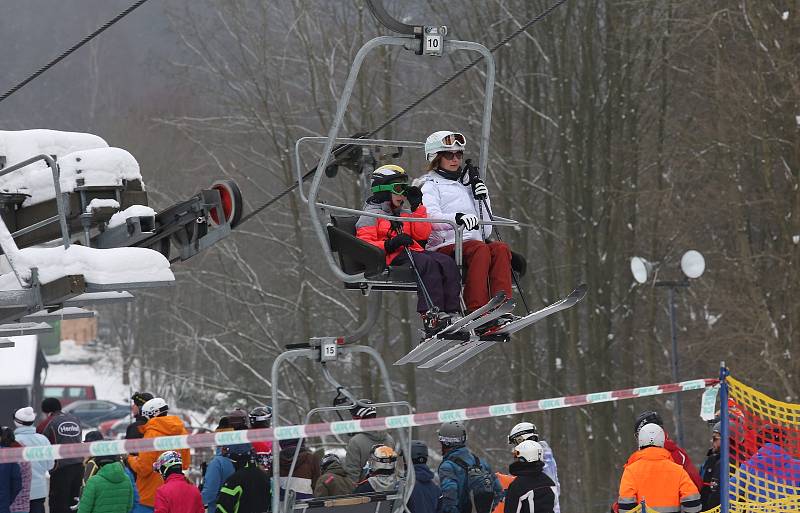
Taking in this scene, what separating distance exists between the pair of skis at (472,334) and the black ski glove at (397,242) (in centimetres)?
60

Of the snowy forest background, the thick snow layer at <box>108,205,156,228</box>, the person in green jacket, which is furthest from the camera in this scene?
the snowy forest background

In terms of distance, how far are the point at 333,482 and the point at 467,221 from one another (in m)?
2.24

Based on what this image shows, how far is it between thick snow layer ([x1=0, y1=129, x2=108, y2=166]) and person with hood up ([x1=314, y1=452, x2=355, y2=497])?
2.82 m

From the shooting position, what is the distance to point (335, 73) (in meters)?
26.9

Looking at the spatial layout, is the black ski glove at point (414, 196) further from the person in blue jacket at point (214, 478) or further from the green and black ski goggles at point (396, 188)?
the person in blue jacket at point (214, 478)

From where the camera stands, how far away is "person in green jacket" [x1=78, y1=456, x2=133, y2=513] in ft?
29.2

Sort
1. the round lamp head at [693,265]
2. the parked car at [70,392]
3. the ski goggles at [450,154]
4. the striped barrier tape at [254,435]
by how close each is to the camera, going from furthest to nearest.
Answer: the parked car at [70,392]
the round lamp head at [693,265]
the ski goggles at [450,154]
the striped barrier tape at [254,435]

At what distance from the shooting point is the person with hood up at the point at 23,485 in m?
9.74

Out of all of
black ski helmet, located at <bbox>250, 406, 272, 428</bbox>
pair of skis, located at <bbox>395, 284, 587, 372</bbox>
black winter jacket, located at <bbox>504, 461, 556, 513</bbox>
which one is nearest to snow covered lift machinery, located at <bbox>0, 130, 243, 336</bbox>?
black ski helmet, located at <bbox>250, 406, 272, 428</bbox>

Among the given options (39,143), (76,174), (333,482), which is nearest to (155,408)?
(333,482)

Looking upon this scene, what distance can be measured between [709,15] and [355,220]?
14.4 meters

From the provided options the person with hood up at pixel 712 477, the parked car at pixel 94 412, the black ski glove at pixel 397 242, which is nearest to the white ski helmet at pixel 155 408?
the black ski glove at pixel 397 242

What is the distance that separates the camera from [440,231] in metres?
8.77

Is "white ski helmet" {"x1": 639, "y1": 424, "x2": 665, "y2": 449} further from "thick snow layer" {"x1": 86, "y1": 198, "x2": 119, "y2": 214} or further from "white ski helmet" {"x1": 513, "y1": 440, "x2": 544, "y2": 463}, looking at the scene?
"thick snow layer" {"x1": 86, "y1": 198, "x2": 119, "y2": 214}
